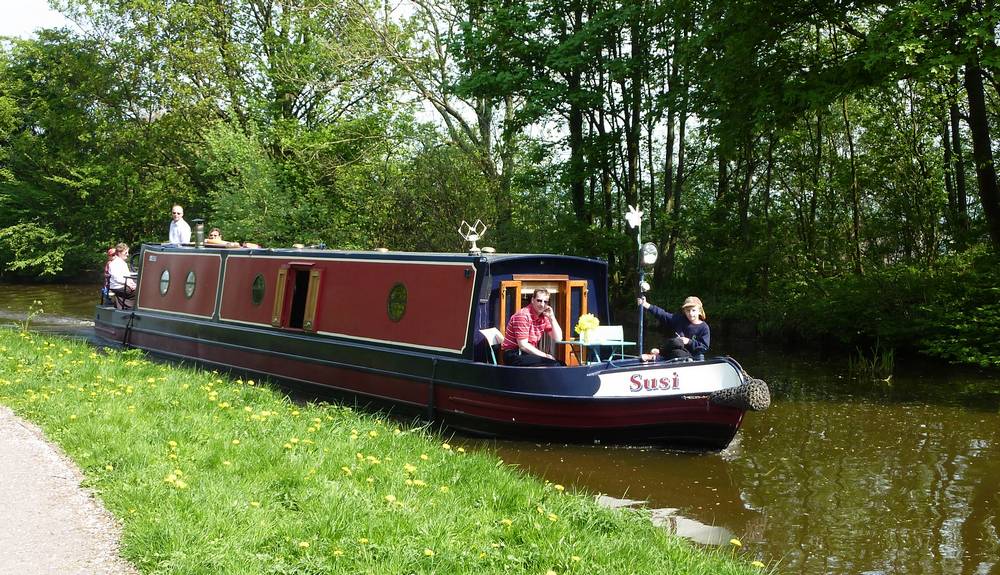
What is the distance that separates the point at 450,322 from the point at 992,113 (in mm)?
13049

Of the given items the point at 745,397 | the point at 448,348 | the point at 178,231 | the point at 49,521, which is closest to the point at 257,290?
the point at 178,231

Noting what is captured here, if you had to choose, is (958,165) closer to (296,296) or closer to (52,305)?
(296,296)

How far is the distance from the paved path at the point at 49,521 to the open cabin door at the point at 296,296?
5.53 metres

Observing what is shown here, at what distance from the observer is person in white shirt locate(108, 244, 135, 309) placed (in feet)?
52.8

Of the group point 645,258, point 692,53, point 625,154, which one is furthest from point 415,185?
point 645,258

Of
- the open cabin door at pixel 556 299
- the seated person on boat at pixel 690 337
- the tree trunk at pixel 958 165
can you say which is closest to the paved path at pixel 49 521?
the open cabin door at pixel 556 299

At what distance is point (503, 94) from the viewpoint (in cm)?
2097

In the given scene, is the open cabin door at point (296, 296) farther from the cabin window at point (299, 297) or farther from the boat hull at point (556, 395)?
the boat hull at point (556, 395)

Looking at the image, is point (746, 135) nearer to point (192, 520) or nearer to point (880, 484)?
point (880, 484)

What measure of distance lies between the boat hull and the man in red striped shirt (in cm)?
27

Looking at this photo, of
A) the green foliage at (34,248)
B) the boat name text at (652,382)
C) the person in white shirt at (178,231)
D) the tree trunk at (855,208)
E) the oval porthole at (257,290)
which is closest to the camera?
the boat name text at (652,382)

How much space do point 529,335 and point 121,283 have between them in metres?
10.3

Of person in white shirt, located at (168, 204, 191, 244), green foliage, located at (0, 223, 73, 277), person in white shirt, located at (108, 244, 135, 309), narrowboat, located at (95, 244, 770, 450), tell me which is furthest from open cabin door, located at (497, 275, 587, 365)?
green foliage, located at (0, 223, 73, 277)

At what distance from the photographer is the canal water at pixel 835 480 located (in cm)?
605
